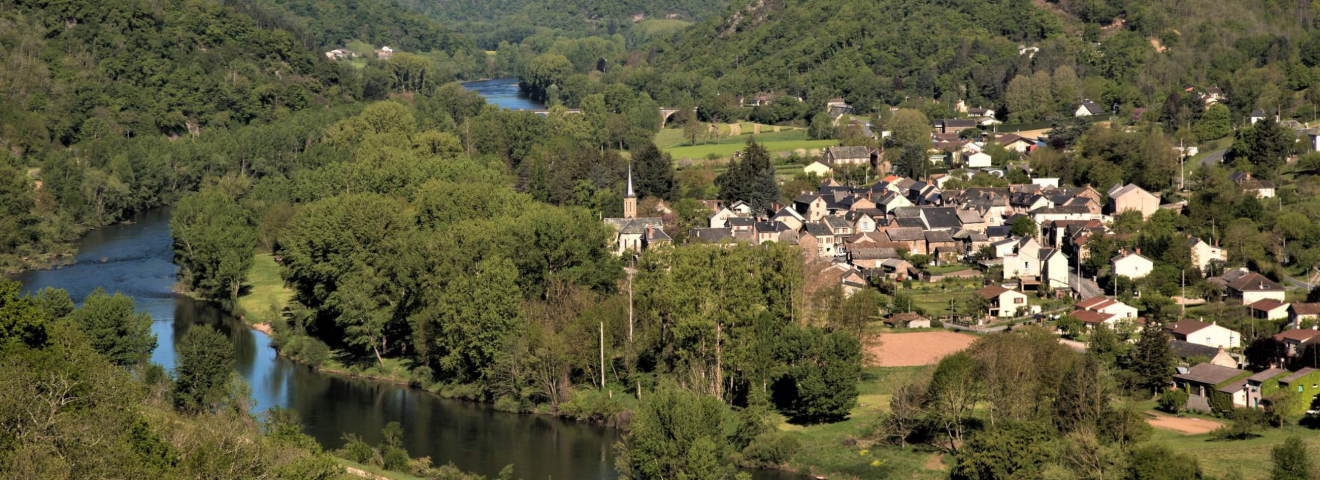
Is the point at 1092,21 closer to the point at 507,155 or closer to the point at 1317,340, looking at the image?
the point at 507,155

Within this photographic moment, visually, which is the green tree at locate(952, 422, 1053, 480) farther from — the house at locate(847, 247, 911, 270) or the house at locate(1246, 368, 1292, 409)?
the house at locate(847, 247, 911, 270)

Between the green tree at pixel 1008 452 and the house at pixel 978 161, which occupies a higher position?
the house at pixel 978 161

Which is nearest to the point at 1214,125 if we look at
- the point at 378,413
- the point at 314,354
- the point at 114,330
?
the point at 314,354

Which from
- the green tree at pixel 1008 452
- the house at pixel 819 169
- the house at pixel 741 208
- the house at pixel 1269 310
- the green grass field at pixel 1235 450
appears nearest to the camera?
the green tree at pixel 1008 452

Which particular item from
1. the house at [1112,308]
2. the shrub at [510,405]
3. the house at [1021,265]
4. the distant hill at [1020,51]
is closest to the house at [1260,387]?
the house at [1112,308]

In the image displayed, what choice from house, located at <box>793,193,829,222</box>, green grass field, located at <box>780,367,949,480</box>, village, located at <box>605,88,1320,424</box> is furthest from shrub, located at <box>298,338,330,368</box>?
house, located at <box>793,193,829,222</box>

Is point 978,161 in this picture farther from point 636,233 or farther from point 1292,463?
point 1292,463

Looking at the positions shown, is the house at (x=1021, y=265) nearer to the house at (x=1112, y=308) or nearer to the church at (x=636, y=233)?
the house at (x=1112, y=308)
